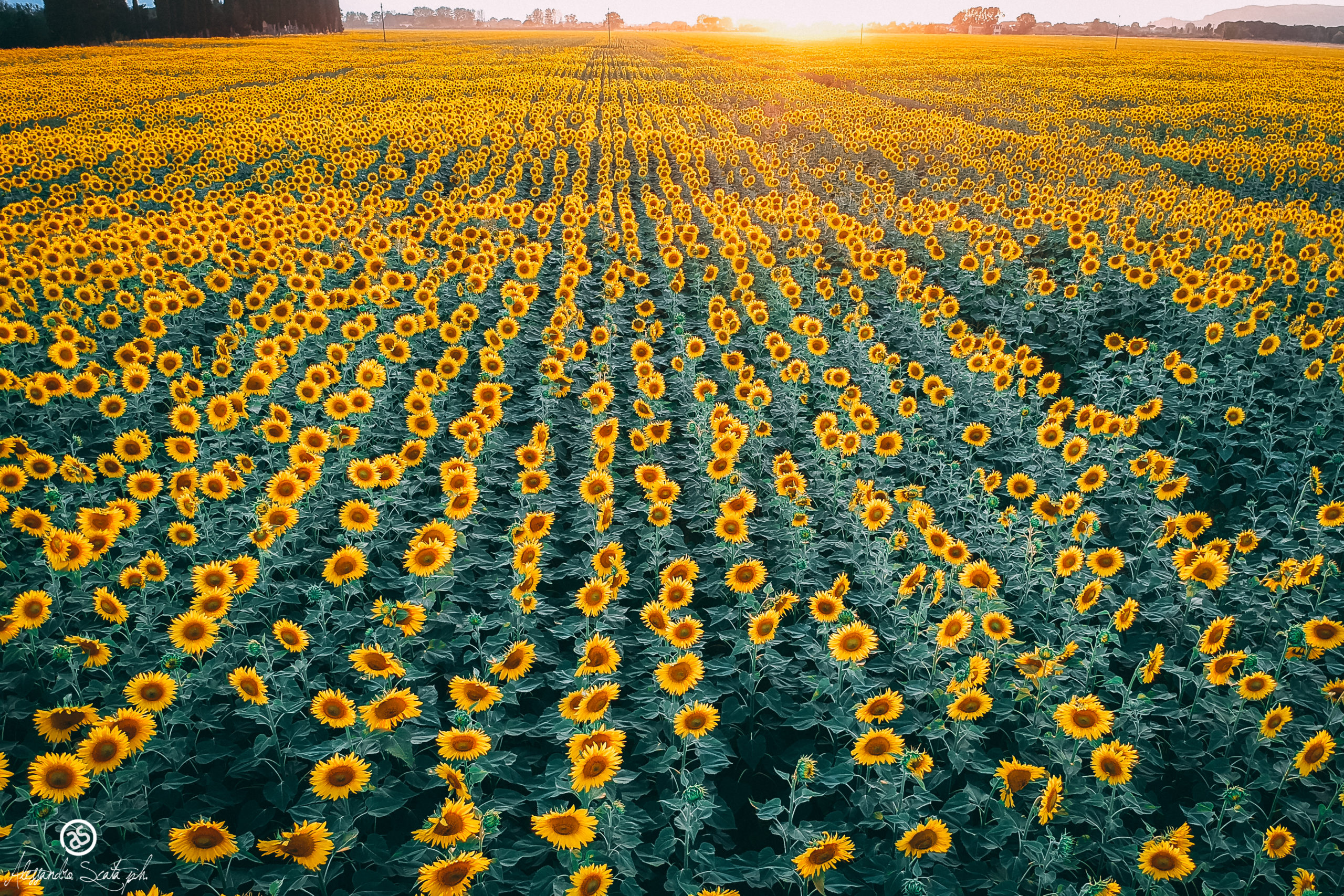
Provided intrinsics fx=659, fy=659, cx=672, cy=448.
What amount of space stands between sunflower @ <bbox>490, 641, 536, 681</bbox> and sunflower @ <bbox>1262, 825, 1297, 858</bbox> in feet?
10.2

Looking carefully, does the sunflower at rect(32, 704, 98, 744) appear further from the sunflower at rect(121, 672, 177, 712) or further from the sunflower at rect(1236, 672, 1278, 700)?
the sunflower at rect(1236, 672, 1278, 700)

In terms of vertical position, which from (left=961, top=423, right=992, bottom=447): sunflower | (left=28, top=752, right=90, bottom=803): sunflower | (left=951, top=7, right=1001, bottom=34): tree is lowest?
(left=28, top=752, right=90, bottom=803): sunflower

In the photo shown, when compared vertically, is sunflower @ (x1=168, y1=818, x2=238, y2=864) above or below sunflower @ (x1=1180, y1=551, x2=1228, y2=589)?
below

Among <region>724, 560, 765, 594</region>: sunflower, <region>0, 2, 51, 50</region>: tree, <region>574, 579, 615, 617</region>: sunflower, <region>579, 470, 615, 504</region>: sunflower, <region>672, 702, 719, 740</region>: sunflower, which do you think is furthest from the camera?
<region>0, 2, 51, 50</region>: tree

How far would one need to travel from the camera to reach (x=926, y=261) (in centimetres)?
1035

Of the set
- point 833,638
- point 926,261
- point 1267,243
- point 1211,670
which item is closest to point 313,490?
point 833,638

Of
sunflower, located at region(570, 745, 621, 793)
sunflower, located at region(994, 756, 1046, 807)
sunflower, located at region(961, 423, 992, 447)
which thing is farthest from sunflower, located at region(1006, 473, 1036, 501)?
sunflower, located at region(570, 745, 621, 793)

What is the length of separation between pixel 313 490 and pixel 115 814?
2.24 meters

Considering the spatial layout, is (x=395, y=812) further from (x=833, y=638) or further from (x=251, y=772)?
(x=833, y=638)

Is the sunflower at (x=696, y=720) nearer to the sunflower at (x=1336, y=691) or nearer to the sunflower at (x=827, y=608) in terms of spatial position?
the sunflower at (x=827, y=608)

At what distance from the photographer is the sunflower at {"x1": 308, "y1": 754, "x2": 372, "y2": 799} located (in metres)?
2.69

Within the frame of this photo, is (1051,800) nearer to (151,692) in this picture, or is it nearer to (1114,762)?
(1114,762)

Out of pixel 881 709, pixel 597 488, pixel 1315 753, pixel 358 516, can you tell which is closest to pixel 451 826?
pixel 881 709

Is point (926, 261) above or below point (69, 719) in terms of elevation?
above
